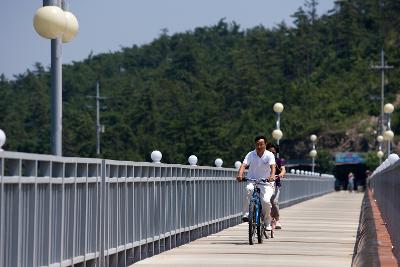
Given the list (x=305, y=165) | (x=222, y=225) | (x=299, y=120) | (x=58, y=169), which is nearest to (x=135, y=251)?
(x=58, y=169)

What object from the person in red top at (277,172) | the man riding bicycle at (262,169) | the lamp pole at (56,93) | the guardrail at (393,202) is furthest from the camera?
the person in red top at (277,172)

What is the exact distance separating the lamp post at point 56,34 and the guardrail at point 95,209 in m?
0.97

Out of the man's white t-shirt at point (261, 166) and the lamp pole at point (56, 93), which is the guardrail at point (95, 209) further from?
the man's white t-shirt at point (261, 166)

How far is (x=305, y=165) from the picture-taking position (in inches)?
6432

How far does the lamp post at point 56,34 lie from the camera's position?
18344 millimetres

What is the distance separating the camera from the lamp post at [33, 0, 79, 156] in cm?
1834

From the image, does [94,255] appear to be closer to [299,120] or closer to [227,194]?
[227,194]

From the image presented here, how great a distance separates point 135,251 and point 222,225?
38.6ft

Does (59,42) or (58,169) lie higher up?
(59,42)

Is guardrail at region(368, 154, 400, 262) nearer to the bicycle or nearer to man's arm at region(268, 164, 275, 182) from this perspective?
man's arm at region(268, 164, 275, 182)

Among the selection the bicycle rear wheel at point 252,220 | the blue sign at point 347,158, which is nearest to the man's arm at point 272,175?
the bicycle rear wheel at point 252,220

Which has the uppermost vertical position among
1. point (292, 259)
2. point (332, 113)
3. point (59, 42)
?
point (332, 113)

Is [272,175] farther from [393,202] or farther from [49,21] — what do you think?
[49,21]

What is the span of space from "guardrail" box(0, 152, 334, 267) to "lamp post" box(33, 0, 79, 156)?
3.18 feet
